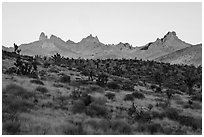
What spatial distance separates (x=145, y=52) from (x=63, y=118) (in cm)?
13217

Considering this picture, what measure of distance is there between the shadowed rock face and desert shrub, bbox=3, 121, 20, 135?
12223 centimetres

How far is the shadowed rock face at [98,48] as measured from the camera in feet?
452

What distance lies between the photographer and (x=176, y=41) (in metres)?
150

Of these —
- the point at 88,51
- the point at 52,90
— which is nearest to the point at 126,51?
the point at 88,51

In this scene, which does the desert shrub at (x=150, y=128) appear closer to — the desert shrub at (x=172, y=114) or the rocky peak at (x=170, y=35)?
the desert shrub at (x=172, y=114)

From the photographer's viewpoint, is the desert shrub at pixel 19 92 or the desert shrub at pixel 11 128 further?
the desert shrub at pixel 19 92

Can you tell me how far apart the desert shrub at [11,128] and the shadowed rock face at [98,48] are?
122231 millimetres

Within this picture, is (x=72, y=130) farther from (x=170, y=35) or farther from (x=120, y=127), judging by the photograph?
(x=170, y=35)

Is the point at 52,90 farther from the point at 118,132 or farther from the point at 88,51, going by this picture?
the point at 88,51

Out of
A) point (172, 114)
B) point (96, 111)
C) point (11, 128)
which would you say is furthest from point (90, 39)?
point (11, 128)

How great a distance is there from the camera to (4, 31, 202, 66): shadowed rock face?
138m

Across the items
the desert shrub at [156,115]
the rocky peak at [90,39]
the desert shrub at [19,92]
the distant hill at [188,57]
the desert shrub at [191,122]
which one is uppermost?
the rocky peak at [90,39]

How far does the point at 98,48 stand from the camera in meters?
160

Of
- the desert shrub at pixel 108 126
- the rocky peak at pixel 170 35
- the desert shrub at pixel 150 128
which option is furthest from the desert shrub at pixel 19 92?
the rocky peak at pixel 170 35
